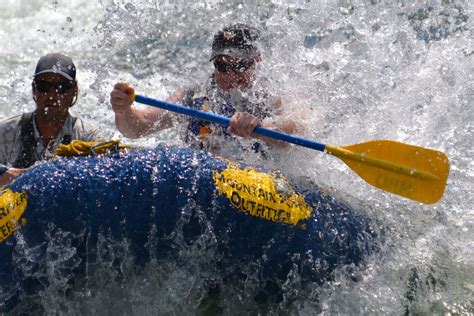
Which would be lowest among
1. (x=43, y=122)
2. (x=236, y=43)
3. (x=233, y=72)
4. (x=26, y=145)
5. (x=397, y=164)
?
(x=26, y=145)

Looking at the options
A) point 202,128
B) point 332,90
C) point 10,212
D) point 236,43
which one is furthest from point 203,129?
point 10,212

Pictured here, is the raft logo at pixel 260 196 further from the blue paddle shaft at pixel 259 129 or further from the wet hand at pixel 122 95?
the wet hand at pixel 122 95

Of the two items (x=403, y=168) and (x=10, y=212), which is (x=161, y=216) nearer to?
(x=10, y=212)

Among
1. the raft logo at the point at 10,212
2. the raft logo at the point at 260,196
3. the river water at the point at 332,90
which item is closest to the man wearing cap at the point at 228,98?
the river water at the point at 332,90

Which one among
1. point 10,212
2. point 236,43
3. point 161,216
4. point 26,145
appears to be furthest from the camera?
point 236,43

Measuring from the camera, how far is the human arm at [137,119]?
141 inches

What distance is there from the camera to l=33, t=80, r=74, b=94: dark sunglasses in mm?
3332

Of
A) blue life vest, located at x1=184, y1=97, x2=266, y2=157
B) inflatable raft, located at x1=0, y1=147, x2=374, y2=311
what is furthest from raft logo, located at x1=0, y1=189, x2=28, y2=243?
blue life vest, located at x1=184, y1=97, x2=266, y2=157

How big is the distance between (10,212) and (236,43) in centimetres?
157

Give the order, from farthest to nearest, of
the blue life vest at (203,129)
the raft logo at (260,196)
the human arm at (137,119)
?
the blue life vest at (203,129) → the human arm at (137,119) → the raft logo at (260,196)

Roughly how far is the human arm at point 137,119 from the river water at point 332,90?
354mm

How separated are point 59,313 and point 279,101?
169 centimetres

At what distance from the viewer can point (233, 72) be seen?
369 centimetres

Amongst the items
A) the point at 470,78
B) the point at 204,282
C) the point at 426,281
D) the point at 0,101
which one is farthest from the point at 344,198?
the point at 0,101
